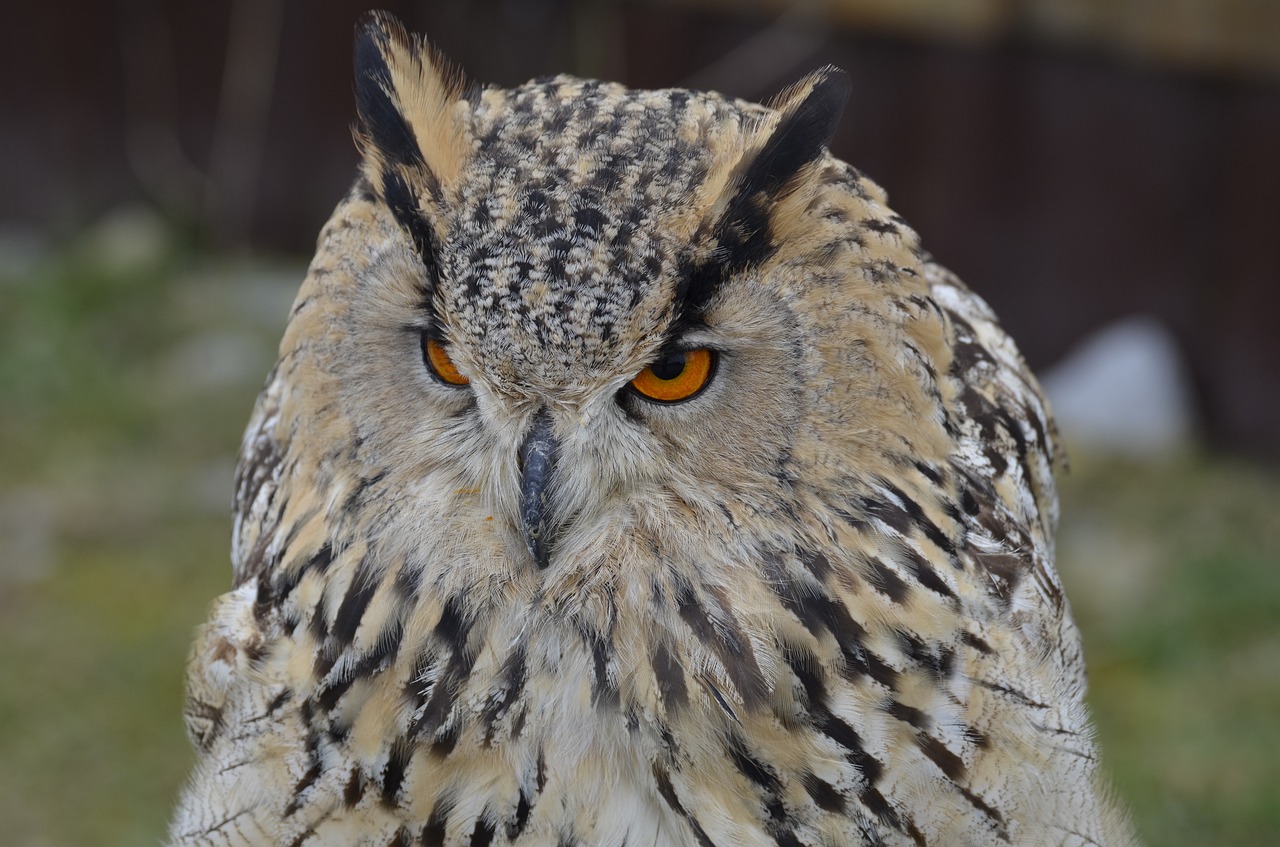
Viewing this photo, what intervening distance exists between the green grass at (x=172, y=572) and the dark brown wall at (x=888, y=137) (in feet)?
0.95

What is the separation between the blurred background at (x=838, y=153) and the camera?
3152mm

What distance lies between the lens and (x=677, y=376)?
4.02 feet

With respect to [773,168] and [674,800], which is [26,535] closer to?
[674,800]

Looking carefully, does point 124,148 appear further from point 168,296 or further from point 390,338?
point 390,338

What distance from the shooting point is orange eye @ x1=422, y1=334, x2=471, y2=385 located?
1250mm

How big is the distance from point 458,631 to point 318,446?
23 centimetres

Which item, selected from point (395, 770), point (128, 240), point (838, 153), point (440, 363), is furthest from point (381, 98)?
point (128, 240)

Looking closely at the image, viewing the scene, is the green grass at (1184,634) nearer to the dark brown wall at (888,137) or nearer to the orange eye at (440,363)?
the dark brown wall at (888,137)

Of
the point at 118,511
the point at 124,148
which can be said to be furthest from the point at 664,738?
the point at 124,148

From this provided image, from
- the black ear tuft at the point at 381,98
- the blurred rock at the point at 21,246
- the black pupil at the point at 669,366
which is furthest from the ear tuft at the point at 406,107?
the blurred rock at the point at 21,246

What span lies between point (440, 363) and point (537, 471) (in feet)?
0.44

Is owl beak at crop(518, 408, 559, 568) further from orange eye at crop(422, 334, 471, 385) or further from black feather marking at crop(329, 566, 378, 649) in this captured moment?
black feather marking at crop(329, 566, 378, 649)

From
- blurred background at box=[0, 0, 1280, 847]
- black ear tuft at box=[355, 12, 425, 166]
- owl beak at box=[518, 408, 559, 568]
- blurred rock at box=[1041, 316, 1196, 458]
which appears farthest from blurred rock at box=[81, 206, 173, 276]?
owl beak at box=[518, 408, 559, 568]

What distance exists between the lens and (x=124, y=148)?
15.2 ft
